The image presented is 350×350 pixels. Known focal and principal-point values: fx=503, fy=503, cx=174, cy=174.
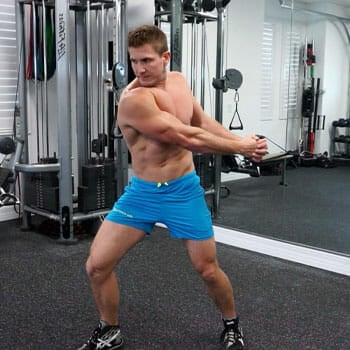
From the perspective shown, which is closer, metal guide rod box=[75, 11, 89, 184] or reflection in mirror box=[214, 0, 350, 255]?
reflection in mirror box=[214, 0, 350, 255]

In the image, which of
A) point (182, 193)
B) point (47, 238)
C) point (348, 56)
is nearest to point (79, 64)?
point (47, 238)

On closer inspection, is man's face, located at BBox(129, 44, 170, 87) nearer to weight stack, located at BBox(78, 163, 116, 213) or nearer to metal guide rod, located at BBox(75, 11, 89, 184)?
weight stack, located at BBox(78, 163, 116, 213)

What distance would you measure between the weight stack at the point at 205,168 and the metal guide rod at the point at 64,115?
1.26 m

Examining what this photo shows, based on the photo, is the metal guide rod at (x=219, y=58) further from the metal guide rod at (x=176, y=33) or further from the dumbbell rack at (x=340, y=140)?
the dumbbell rack at (x=340, y=140)

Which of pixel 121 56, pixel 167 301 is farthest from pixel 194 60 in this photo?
pixel 167 301

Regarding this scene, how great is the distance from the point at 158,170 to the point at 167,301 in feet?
3.59

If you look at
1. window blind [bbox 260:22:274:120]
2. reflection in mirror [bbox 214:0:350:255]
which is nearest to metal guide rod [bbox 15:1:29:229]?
reflection in mirror [bbox 214:0:350:255]

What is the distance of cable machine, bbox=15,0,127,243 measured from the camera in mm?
4004

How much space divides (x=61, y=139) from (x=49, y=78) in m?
0.86

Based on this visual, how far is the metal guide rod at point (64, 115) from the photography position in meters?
3.87

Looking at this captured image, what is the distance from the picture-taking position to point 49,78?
15.1 feet

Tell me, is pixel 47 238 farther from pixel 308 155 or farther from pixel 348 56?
pixel 348 56

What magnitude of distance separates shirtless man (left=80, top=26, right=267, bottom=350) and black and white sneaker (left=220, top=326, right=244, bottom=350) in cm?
16

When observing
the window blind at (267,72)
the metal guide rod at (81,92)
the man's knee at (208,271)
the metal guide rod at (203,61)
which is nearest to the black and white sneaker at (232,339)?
the man's knee at (208,271)
